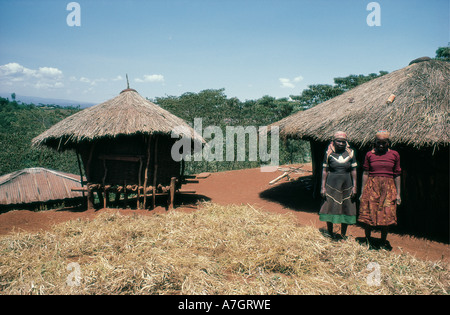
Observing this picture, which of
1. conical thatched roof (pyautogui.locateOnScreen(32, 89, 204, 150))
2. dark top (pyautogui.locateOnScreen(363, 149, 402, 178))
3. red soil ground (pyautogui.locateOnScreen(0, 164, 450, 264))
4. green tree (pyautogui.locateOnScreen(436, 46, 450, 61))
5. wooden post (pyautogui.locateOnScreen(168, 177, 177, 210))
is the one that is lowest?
red soil ground (pyautogui.locateOnScreen(0, 164, 450, 264))

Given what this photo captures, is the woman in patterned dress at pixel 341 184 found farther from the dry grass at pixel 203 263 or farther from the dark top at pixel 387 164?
the dry grass at pixel 203 263

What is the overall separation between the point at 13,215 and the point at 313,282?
21.3 feet

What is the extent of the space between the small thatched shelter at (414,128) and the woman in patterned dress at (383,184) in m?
1.32

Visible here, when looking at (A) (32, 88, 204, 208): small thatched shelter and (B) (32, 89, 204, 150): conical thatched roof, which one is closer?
(B) (32, 89, 204, 150): conical thatched roof

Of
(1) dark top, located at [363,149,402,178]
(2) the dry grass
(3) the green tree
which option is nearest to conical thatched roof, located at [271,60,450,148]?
(1) dark top, located at [363,149,402,178]

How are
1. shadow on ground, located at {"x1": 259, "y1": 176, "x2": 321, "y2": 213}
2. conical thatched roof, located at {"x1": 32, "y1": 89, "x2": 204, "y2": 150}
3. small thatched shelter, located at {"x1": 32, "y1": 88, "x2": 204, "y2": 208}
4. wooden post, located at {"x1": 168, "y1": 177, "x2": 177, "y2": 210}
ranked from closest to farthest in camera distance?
conical thatched roof, located at {"x1": 32, "y1": 89, "x2": 204, "y2": 150} < small thatched shelter, located at {"x1": 32, "y1": 88, "x2": 204, "y2": 208} < wooden post, located at {"x1": 168, "y1": 177, "x2": 177, "y2": 210} < shadow on ground, located at {"x1": 259, "y1": 176, "x2": 321, "y2": 213}

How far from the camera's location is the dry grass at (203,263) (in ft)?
→ 9.99

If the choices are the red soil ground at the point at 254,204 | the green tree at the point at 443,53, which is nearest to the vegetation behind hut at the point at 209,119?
the red soil ground at the point at 254,204

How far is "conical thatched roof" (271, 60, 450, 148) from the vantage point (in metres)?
5.12

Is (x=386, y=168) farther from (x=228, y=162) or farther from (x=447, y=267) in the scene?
(x=228, y=162)

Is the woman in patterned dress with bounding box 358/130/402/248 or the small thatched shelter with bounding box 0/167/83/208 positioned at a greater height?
the woman in patterned dress with bounding box 358/130/402/248

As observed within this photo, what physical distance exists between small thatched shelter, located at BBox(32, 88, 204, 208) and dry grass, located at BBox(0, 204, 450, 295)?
2.08 m

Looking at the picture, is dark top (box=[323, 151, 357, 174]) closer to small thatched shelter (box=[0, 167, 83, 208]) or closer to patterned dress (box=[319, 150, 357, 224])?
patterned dress (box=[319, 150, 357, 224])

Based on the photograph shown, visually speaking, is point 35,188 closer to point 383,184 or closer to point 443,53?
point 383,184
